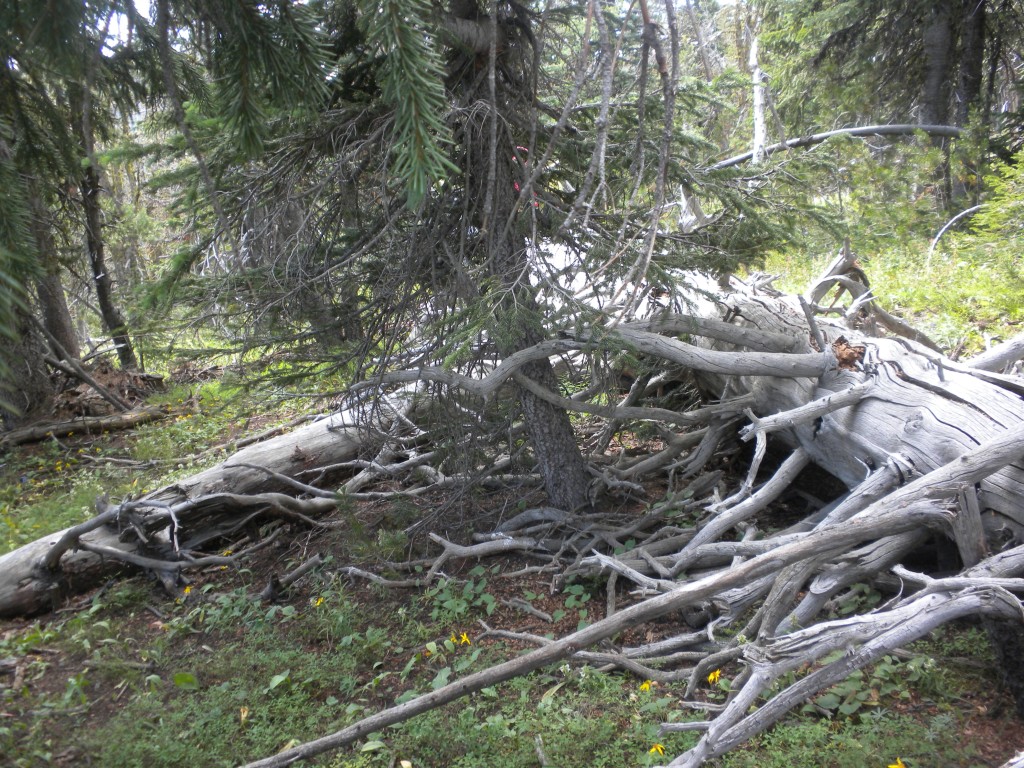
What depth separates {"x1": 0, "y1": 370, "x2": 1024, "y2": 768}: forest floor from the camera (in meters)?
2.89

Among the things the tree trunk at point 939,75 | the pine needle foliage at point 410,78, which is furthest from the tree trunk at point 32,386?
the tree trunk at point 939,75

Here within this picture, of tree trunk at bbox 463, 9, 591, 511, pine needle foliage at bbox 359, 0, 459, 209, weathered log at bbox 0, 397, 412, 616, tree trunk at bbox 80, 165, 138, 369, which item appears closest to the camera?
pine needle foliage at bbox 359, 0, 459, 209

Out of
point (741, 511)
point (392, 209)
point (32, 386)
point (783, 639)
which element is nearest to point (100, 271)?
point (32, 386)

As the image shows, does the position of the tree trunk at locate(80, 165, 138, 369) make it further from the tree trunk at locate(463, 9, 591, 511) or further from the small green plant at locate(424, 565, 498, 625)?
the tree trunk at locate(463, 9, 591, 511)

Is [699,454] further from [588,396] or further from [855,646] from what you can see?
[855,646]

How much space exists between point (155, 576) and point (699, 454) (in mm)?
4296

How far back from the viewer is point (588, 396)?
5.18 meters

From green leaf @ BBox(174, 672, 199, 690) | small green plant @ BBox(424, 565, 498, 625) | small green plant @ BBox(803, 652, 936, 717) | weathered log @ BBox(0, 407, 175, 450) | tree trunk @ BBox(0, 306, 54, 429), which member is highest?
tree trunk @ BBox(0, 306, 54, 429)

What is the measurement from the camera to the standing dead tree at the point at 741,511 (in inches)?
104

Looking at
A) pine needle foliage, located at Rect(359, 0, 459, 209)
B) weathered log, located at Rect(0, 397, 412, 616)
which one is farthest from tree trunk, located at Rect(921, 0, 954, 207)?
pine needle foliage, located at Rect(359, 0, 459, 209)

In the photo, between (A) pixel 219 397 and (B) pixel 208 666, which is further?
(A) pixel 219 397

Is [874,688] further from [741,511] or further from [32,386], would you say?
[32,386]

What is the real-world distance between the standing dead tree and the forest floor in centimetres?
19

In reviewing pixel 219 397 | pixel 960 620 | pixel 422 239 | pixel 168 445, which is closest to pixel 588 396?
pixel 422 239
